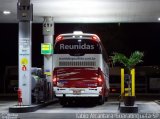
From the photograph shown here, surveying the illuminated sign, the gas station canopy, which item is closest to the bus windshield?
the gas station canopy

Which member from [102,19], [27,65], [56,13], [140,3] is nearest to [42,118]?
[27,65]

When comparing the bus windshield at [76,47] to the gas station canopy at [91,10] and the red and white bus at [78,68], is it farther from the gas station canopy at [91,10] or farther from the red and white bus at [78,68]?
the gas station canopy at [91,10]

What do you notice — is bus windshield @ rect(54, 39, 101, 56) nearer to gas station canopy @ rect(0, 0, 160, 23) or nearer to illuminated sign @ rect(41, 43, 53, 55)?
gas station canopy @ rect(0, 0, 160, 23)

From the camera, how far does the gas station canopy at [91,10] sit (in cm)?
2795

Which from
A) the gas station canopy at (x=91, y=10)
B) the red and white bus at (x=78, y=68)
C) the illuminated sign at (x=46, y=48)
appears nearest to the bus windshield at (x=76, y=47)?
the red and white bus at (x=78, y=68)

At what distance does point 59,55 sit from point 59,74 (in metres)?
1.12

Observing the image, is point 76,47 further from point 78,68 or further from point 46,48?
point 46,48

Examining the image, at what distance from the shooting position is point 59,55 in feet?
87.9

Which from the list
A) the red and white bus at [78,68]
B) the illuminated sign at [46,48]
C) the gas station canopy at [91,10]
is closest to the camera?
the red and white bus at [78,68]

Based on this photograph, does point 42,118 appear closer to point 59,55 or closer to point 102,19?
point 59,55

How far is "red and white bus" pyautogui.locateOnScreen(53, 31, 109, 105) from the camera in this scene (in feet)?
87.4

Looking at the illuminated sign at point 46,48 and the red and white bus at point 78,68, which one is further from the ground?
the illuminated sign at point 46,48

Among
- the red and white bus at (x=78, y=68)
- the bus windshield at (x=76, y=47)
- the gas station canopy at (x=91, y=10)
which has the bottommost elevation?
the red and white bus at (x=78, y=68)

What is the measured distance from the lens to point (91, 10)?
31.2 m
